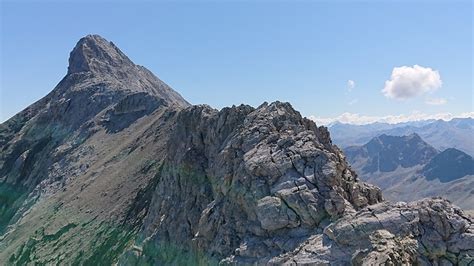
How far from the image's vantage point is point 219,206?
48.6 meters

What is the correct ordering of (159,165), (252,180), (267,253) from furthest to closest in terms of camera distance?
(159,165)
(252,180)
(267,253)

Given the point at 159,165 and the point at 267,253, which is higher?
the point at 159,165

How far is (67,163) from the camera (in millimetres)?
127438

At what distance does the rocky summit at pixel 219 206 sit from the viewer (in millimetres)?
34000

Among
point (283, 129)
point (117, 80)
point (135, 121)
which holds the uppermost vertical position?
point (117, 80)

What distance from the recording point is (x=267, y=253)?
3894 centimetres

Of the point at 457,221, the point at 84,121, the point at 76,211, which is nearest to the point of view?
the point at 457,221

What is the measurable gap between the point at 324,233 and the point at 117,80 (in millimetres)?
165015

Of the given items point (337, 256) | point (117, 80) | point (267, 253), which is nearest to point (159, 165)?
point (267, 253)

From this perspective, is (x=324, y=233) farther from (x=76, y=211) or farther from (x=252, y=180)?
(x=76, y=211)

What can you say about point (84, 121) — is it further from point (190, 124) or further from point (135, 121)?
point (190, 124)

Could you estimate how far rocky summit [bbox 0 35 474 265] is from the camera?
112 ft

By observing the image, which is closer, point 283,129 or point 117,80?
point 283,129

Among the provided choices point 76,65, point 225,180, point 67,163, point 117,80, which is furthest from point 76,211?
point 76,65
